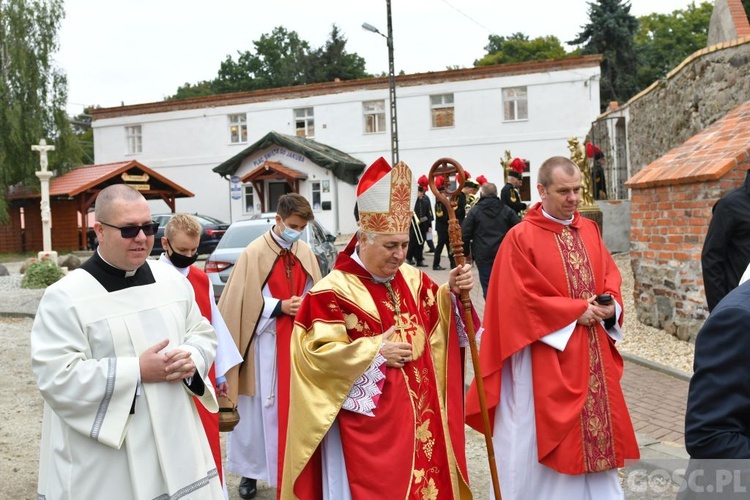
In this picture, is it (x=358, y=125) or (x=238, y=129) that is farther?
(x=238, y=129)

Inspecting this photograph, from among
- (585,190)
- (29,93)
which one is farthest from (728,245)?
(29,93)

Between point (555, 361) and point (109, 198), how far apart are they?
2.44 m

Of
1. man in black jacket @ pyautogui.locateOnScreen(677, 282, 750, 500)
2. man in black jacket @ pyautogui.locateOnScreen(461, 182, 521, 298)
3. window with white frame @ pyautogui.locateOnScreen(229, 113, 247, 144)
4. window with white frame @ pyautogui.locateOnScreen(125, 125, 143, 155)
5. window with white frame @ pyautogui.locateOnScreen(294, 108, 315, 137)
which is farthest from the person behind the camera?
window with white frame @ pyautogui.locateOnScreen(125, 125, 143, 155)

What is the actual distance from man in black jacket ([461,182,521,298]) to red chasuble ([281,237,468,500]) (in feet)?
18.1

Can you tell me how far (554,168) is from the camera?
13.2 ft

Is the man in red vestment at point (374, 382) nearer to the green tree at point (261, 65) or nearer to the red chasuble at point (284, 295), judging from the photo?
the red chasuble at point (284, 295)

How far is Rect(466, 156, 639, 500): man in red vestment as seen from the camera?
12.7 ft

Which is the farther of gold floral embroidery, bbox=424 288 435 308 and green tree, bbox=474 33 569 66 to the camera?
green tree, bbox=474 33 569 66

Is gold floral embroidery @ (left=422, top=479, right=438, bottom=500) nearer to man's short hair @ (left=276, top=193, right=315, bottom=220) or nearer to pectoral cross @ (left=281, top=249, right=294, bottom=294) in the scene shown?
pectoral cross @ (left=281, top=249, right=294, bottom=294)

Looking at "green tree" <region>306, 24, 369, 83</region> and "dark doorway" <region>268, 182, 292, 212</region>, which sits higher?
"green tree" <region>306, 24, 369, 83</region>

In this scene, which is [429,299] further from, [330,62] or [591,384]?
[330,62]

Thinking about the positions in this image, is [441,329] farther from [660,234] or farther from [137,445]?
[660,234]

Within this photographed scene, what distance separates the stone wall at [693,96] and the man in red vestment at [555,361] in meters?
6.72

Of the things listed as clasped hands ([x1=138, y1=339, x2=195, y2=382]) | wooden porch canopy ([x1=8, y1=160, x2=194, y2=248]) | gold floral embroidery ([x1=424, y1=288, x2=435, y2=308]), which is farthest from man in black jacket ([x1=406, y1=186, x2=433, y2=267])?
wooden porch canopy ([x1=8, y1=160, x2=194, y2=248])
